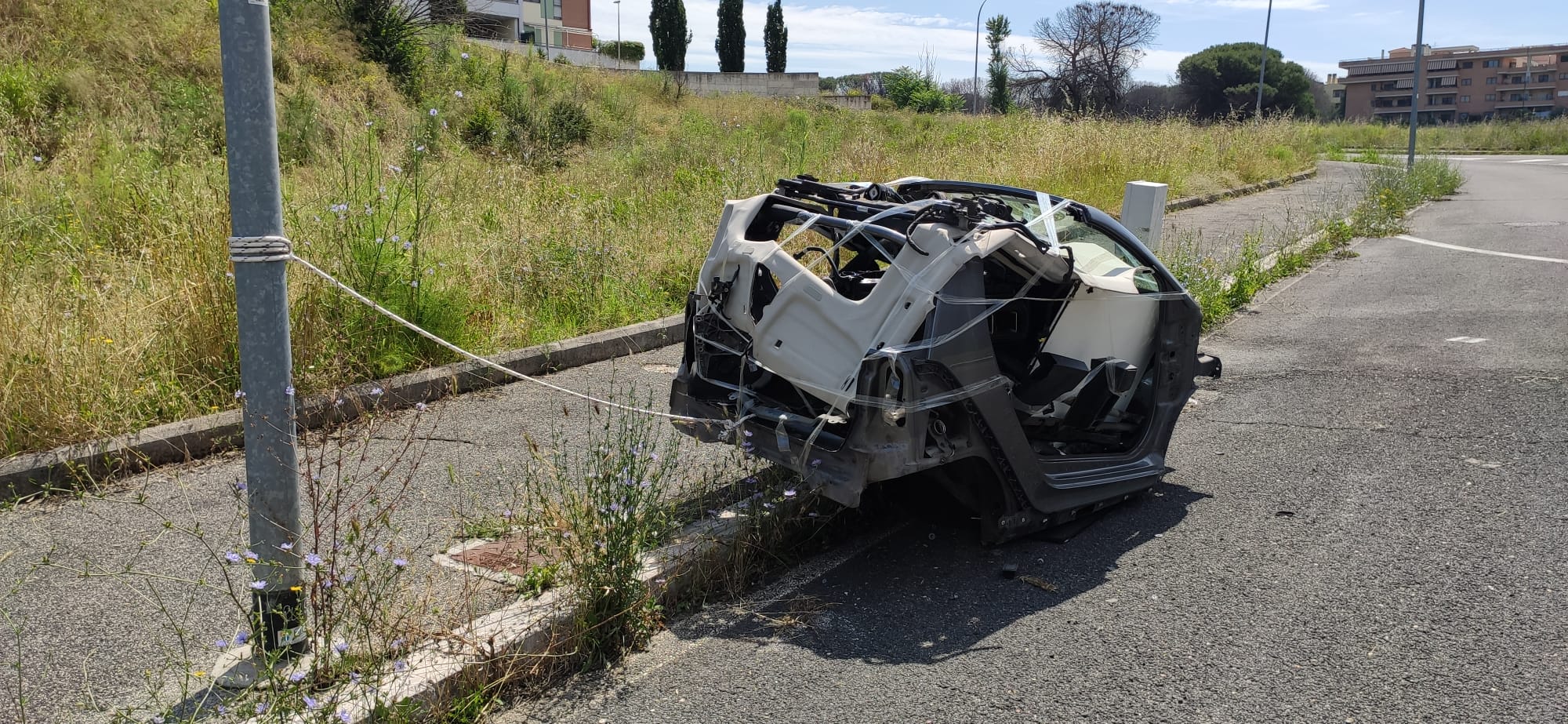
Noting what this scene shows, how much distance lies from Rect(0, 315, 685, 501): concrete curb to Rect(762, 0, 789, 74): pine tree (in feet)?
211

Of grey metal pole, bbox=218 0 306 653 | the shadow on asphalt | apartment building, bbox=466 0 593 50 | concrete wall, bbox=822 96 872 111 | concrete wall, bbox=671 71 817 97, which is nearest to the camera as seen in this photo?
grey metal pole, bbox=218 0 306 653

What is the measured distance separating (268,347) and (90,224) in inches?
231

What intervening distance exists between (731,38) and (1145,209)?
62.9 m

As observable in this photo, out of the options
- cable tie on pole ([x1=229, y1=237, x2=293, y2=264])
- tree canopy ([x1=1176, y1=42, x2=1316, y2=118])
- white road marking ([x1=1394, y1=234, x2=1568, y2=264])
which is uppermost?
tree canopy ([x1=1176, y1=42, x2=1316, y2=118])

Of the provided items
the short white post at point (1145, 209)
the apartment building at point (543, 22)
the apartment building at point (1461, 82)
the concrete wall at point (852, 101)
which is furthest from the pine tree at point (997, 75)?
A: the apartment building at point (1461, 82)

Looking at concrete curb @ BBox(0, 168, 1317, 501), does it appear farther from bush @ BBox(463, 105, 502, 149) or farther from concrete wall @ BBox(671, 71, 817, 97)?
concrete wall @ BBox(671, 71, 817, 97)

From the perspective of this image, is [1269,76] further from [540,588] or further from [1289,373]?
[540,588]

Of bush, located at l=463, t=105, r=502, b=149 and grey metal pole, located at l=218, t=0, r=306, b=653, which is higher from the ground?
bush, located at l=463, t=105, r=502, b=149

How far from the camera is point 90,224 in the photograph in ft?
25.3

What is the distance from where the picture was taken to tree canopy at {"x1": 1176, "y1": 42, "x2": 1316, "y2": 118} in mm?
67875

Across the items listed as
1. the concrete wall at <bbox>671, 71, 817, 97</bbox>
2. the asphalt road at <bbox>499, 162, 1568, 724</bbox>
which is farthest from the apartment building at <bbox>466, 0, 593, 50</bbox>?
the asphalt road at <bbox>499, 162, 1568, 724</bbox>

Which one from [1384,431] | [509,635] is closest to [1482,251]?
[1384,431]

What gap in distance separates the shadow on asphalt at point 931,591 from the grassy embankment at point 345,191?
142 inches

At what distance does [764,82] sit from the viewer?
48.6 meters
